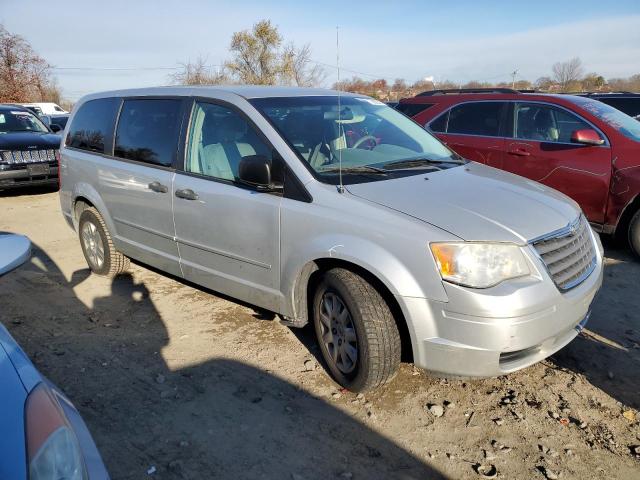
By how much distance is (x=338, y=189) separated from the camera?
3.05 metres

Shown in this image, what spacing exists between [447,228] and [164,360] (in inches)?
85.7

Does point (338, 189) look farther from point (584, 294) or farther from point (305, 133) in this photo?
point (584, 294)

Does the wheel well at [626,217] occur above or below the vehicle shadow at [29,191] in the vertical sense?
above

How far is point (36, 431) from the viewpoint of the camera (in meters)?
1.45

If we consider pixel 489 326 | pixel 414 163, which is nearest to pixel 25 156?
pixel 414 163

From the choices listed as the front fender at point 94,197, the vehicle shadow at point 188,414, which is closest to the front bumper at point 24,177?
the front fender at point 94,197

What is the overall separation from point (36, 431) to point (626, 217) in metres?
5.78

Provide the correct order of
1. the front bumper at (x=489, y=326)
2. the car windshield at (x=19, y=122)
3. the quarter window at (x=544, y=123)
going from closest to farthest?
the front bumper at (x=489, y=326) → the quarter window at (x=544, y=123) → the car windshield at (x=19, y=122)

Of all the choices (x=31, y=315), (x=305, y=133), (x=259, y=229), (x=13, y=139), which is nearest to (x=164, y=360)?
(x=259, y=229)

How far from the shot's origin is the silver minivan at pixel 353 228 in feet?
8.62

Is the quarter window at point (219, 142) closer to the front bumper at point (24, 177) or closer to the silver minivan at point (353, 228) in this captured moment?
the silver minivan at point (353, 228)

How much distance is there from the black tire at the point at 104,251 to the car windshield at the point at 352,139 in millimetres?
2342

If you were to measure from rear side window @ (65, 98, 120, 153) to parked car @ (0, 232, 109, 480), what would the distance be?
3.45 m

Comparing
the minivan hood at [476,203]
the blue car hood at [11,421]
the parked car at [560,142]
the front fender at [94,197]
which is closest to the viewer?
the blue car hood at [11,421]
